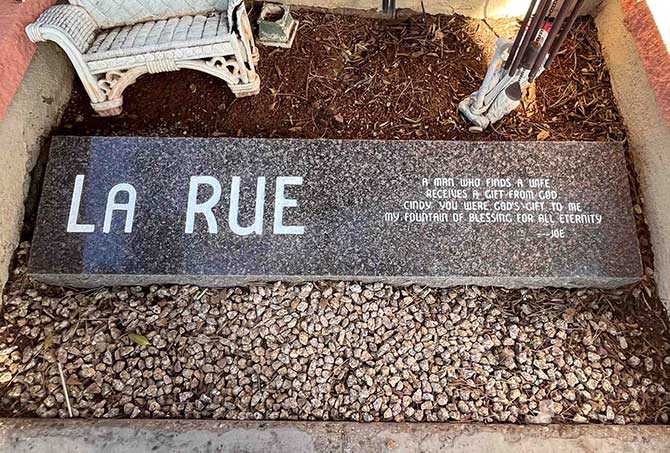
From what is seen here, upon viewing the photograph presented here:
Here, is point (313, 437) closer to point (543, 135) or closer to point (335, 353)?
point (335, 353)

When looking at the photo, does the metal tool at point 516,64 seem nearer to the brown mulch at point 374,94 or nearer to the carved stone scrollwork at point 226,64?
the brown mulch at point 374,94

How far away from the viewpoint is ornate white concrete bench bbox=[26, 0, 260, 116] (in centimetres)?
219

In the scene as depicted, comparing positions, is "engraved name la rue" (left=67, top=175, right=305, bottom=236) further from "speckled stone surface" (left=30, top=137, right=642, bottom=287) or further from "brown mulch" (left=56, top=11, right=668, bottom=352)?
"brown mulch" (left=56, top=11, right=668, bottom=352)

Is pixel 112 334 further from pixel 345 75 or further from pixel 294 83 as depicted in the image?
pixel 345 75

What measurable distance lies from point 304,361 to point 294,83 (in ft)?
4.23

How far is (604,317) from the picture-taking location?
2.17 meters

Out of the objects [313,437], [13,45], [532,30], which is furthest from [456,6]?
[313,437]

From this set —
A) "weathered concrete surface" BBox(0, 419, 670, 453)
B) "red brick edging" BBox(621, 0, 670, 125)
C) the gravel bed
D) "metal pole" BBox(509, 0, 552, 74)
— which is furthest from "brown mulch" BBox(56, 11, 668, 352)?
"weathered concrete surface" BBox(0, 419, 670, 453)

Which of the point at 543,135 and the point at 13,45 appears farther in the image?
the point at 543,135

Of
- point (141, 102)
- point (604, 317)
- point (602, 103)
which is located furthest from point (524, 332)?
point (141, 102)

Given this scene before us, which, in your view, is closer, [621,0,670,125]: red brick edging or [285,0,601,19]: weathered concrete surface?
[621,0,670,125]: red brick edging

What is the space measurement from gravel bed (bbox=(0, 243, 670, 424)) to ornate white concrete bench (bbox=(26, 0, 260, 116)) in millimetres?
794

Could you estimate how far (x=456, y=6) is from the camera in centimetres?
269

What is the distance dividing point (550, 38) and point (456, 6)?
2.75 feet
